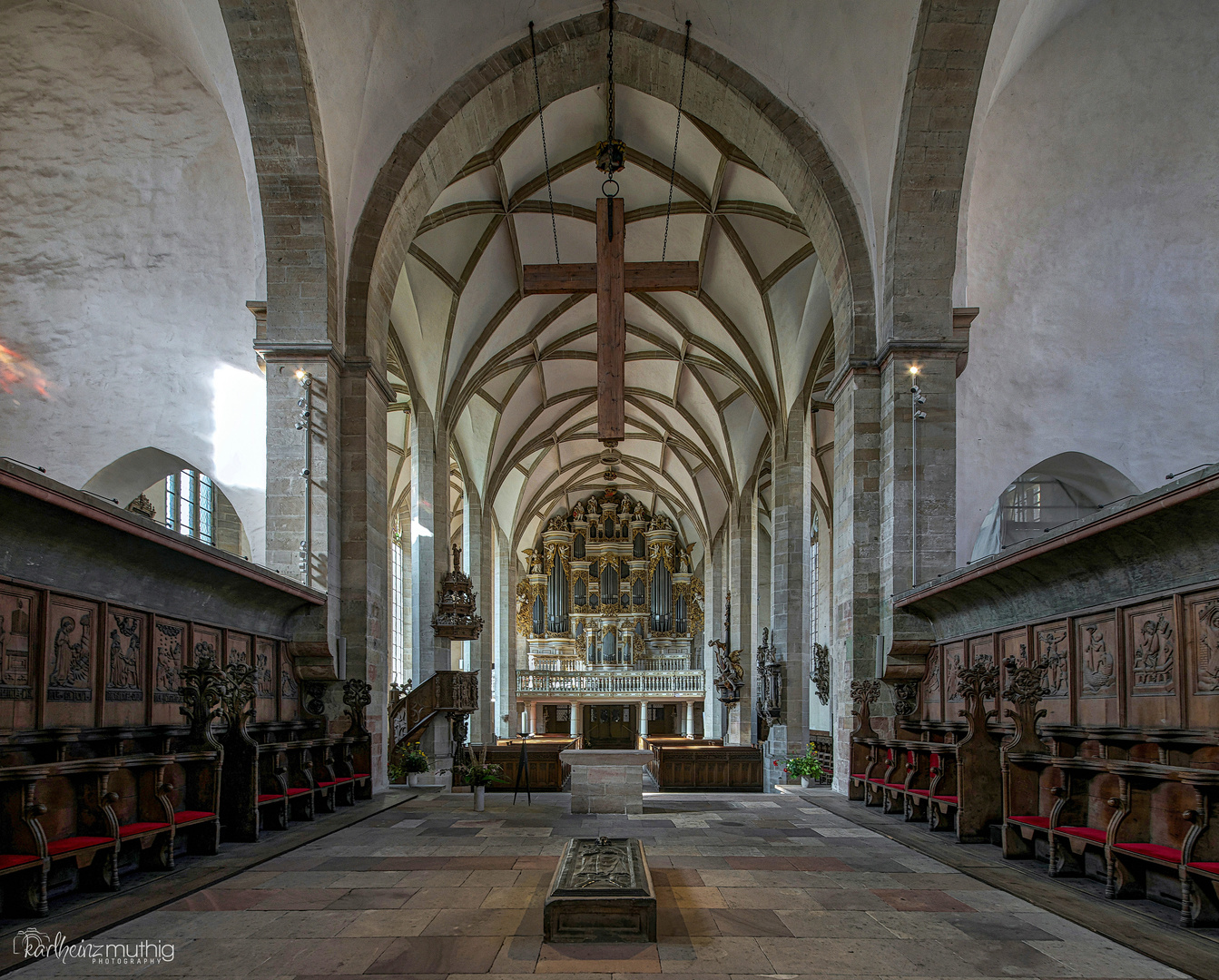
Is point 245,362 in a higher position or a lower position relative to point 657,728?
higher

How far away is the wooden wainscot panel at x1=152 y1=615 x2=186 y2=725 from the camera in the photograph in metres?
8.02

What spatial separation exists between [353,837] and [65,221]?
9749 millimetres

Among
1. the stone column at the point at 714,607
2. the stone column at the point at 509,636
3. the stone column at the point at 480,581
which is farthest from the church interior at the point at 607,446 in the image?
the stone column at the point at 509,636

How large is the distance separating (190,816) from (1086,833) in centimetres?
644

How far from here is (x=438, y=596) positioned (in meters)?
19.8

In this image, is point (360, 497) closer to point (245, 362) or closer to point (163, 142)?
point (245, 362)

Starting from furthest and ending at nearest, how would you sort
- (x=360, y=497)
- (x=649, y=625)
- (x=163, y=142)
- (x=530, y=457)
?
(x=649, y=625) → (x=530, y=457) → (x=163, y=142) → (x=360, y=497)

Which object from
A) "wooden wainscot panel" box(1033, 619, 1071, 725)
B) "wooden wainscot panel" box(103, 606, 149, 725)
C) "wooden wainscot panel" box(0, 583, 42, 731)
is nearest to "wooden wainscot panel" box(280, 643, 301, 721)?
"wooden wainscot panel" box(103, 606, 149, 725)

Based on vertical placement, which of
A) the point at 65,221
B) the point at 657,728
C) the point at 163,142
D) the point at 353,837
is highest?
the point at 163,142

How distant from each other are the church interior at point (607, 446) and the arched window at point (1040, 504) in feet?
0.24

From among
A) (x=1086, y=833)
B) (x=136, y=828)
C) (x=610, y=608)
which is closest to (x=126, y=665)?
(x=136, y=828)

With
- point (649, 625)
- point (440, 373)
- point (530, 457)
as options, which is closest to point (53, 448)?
point (440, 373)

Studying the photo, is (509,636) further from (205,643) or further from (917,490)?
(205,643)

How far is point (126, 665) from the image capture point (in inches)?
299
